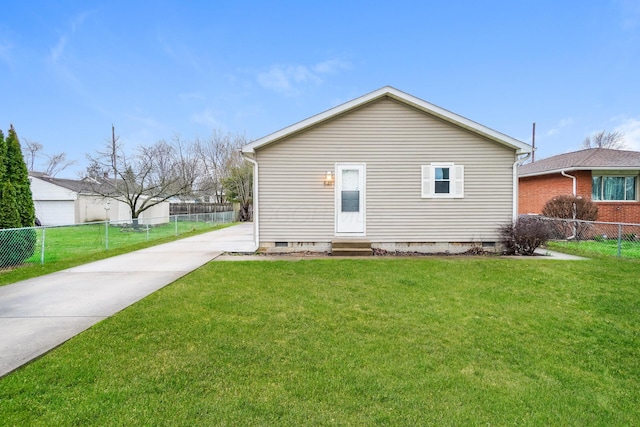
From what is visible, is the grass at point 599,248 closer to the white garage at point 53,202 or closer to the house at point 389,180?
the house at point 389,180

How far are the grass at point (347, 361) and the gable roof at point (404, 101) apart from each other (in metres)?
4.60

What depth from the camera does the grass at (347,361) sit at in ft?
7.13

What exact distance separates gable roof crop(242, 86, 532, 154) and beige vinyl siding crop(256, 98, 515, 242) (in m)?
0.19

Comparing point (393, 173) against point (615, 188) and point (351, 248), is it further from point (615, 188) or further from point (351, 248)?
point (615, 188)

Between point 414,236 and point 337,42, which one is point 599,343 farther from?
point 337,42

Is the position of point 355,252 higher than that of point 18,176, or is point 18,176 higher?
point 18,176

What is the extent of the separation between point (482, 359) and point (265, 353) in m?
2.07

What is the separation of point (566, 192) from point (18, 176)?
18.3m

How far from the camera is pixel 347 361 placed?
9.40 feet

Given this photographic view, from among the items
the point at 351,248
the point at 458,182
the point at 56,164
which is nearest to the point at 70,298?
the point at 351,248

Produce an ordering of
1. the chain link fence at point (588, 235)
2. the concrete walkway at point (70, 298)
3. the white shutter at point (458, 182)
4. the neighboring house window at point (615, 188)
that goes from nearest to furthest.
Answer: the concrete walkway at point (70, 298) → the white shutter at point (458, 182) → the chain link fence at point (588, 235) → the neighboring house window at point (615, 188)

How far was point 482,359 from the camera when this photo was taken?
295cm

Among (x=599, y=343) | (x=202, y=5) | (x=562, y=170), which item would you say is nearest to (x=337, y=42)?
(x=202, y=5)

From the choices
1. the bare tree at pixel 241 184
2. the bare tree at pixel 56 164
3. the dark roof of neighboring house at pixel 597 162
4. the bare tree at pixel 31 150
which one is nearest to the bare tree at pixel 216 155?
the bare tree at pixel 241 184
